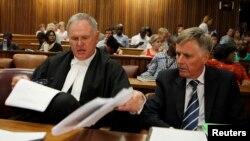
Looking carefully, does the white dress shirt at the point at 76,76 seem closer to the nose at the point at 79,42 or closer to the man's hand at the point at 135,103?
the nose at the point at 79,42

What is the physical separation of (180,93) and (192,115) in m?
0.16

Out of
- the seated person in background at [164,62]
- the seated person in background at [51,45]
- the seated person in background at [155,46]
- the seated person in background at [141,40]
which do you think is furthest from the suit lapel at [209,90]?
the seated person in background at [141,40]

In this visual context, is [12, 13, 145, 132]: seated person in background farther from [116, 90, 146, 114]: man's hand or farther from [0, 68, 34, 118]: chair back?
[116, 90, 146, 114]: man's hand

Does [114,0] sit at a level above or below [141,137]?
above

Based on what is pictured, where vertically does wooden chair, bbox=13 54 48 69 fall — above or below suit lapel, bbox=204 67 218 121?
below

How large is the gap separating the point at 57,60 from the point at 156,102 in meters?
0.74

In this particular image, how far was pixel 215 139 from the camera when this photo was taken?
3.49 ft

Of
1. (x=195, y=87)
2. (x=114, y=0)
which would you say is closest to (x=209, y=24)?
(x=114, y=0)

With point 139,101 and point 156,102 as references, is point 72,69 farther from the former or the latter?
point 139,101

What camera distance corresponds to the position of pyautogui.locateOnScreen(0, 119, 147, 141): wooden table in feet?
5.16

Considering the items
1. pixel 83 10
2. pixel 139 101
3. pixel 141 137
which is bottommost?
pixel 141 137

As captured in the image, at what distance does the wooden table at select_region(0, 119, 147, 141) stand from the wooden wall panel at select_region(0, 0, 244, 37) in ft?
46.0

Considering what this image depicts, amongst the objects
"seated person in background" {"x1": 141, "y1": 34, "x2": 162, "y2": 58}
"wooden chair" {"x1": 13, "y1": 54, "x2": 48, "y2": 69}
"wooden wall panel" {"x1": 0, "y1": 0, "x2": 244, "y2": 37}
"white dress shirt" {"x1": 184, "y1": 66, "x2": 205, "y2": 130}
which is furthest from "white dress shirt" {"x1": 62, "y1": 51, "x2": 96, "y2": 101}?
"wooden wall panel" {"x1": 0, "y1": 0, "x2": 244, "y2": 37}

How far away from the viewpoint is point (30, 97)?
1.74 m
